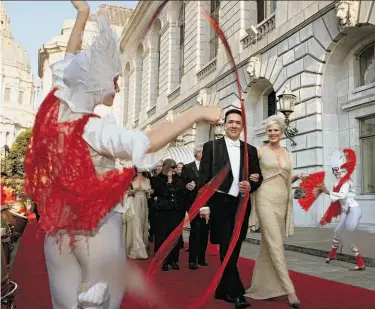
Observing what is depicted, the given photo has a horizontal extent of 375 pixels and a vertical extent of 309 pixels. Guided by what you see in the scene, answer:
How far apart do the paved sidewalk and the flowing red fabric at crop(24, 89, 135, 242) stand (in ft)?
19.7

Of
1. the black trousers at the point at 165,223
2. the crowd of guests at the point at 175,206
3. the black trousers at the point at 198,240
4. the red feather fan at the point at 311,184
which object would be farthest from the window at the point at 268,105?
the red feather fan at the point at 311,184

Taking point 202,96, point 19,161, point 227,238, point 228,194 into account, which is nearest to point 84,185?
point 19,161

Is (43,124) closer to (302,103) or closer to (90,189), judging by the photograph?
(90,189)

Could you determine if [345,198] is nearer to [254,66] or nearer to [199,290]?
[199,290]

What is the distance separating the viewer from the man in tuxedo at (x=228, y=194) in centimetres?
430

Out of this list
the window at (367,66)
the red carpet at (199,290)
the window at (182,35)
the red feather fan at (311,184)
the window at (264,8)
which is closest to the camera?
the red carpet at (199,290)

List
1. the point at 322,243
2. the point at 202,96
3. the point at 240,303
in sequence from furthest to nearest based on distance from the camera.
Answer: the point at 202,96
the point at 322,243
the point at 240,303

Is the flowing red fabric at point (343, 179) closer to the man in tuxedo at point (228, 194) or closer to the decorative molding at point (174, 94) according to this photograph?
the man in tuxedo at point (228, 194)

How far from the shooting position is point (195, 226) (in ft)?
23.6

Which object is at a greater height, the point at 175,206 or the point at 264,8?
the point at 264,8

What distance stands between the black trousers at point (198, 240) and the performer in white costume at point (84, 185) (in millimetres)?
5039

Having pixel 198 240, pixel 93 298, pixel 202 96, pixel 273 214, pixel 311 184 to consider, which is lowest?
pixel 198 240

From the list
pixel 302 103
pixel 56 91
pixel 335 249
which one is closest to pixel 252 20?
pixel 302 103

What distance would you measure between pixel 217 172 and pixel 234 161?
208 millimetres
